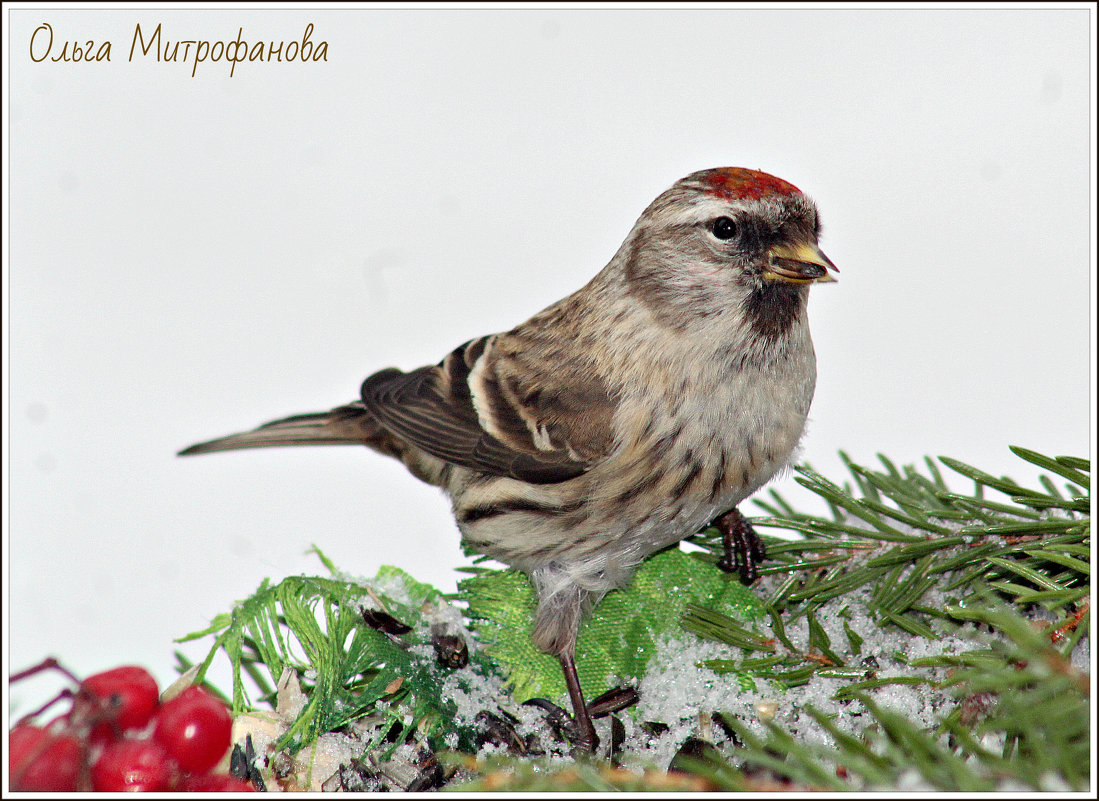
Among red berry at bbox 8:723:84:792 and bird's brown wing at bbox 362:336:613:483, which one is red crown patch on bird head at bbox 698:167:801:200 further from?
red berry at bbox 8:723:84:792

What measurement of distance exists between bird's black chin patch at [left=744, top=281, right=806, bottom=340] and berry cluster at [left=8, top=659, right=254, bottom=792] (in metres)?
0.76

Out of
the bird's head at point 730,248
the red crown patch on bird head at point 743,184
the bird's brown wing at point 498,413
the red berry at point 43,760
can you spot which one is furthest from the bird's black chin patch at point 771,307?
the red berry at point 43,760

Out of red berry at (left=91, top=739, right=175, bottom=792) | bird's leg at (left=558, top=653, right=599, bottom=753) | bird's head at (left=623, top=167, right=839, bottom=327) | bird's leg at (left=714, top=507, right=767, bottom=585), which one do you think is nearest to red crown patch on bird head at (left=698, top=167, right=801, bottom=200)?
bird's head at (left=623, top=167, right=839, bottom=327)

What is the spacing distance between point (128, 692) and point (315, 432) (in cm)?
93

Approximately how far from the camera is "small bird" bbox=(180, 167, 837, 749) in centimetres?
117

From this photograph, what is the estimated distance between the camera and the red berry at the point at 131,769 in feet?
2.37

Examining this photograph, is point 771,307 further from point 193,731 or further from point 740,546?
point 193,731

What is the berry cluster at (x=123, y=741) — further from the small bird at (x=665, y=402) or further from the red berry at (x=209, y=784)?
the small bird at (x=665, y=402)

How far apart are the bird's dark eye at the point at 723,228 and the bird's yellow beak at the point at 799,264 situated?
55 mm

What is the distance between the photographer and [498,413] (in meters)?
1.35

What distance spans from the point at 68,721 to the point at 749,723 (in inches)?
25.4

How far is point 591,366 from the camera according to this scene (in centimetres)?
127

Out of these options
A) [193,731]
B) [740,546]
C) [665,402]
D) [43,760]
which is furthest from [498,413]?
[43,760]

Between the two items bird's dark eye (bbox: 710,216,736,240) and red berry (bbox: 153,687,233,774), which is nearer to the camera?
red berry (bbox: 153,687,233,774)
